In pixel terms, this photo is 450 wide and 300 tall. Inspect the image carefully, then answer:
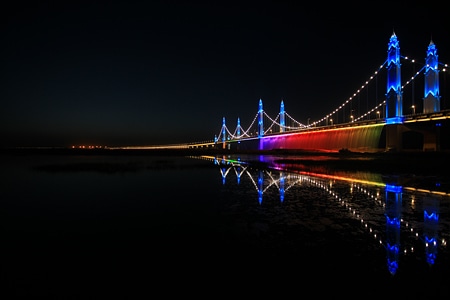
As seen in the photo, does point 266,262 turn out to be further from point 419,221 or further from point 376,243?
point 419,221

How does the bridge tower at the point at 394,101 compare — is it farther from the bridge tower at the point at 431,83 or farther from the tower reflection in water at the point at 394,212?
the tower reflection in water at the point at 394,212

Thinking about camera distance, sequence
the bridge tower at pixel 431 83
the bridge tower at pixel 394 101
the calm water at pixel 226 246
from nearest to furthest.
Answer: the calm water at pixel 226 246 < the bridge tower at pixel 394 101 < the bridge tower at pixel 431 83

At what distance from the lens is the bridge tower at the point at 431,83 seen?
1681 inches

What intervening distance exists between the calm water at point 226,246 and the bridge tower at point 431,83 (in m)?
40.4

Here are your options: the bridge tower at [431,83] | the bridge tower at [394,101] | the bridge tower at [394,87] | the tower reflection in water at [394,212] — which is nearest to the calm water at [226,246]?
the tower reflection in water at [394,212]

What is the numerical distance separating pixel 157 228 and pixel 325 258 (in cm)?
299

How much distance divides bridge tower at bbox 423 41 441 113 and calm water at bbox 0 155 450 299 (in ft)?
132

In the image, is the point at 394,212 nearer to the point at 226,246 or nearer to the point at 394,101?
the point at 226,246

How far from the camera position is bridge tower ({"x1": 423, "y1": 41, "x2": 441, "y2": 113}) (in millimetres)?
42688

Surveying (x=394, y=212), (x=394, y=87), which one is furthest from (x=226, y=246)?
(x=394, y=87)

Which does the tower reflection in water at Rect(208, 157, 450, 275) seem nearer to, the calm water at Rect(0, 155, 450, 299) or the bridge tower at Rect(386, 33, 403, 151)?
the calm water at Rect(0, 155, 450, 299)

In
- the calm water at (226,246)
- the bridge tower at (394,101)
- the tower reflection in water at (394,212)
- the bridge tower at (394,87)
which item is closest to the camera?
the calm water at (226,246)

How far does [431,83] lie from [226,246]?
158ft

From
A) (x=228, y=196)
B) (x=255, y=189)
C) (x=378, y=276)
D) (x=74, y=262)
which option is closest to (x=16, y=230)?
(x=74, y=262)
